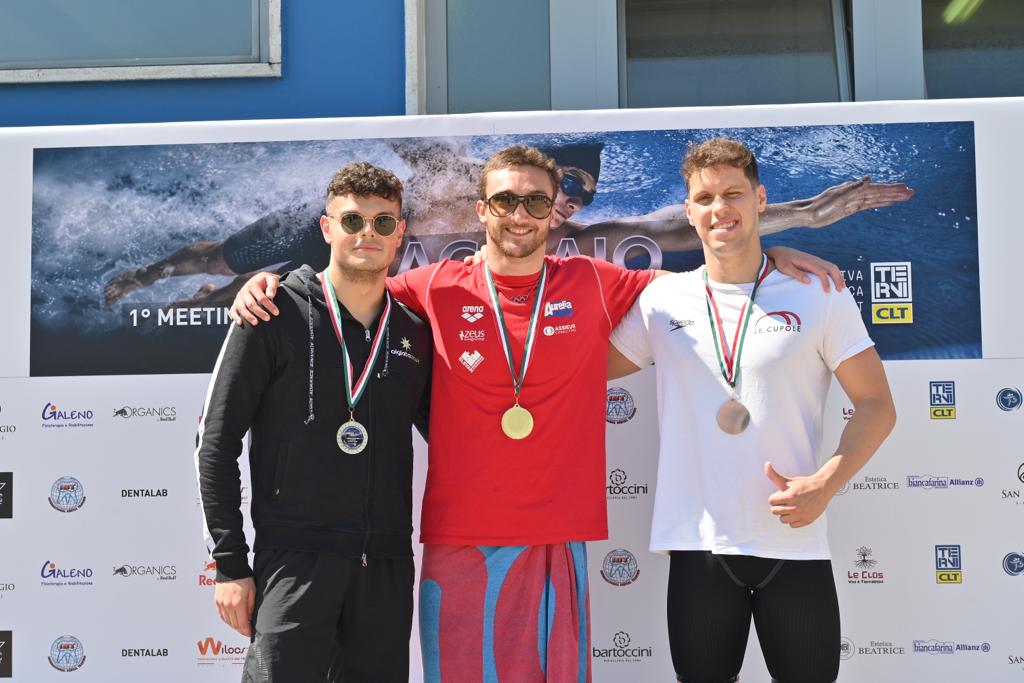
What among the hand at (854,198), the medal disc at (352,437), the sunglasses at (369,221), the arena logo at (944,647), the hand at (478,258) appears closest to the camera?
the medal disc at (352,437)

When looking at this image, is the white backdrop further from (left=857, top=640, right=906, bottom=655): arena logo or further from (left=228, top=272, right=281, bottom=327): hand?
(left=228, top=272, right=281, bottom=327): hand

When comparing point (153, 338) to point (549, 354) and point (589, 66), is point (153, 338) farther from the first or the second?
point (589, 66)

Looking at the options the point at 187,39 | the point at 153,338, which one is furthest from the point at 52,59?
the point at 153,338

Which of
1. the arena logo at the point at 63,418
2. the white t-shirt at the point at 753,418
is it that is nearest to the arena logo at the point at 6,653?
the arena logo at the point at 63,418

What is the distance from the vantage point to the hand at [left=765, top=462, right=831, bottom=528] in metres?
2.54

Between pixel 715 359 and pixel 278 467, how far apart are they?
1.29 metres

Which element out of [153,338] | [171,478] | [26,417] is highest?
[153,338]

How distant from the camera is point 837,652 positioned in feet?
8.48

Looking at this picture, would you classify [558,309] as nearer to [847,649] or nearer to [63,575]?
[847,649]

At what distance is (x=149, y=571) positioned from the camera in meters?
3.52

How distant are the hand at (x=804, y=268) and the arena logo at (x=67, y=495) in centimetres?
265

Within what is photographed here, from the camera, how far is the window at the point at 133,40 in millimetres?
4801

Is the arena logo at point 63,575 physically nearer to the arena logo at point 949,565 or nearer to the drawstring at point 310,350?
the drawstring at point 310,350

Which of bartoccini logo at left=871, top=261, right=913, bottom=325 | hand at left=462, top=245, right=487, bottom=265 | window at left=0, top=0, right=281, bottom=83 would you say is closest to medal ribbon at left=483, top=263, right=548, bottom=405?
hand at left=462, top=245, right=487, bottom=265
